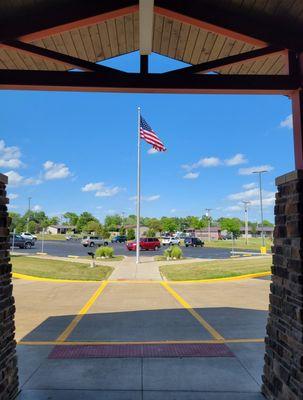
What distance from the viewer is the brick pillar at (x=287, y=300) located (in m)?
3.77

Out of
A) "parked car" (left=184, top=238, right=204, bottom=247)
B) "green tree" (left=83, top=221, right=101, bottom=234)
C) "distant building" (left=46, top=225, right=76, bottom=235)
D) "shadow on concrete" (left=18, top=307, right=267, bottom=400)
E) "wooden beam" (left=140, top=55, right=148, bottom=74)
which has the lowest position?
"shadow on concrete" (left=18, top=307, right=267, bottom=400)

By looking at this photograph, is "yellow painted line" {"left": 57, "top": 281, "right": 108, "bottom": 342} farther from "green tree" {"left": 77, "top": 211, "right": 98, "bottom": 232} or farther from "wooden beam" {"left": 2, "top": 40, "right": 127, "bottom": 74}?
"green tree" {"left": 77, "top": 211, "right": 98, "bottom": 232}

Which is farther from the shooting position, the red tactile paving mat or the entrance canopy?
the red tactile paving mat

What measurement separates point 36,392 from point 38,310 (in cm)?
536

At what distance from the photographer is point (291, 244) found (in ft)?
13.1

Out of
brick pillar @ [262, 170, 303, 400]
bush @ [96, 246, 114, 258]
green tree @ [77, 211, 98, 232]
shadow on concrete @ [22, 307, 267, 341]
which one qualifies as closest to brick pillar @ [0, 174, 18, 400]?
shadow on concrete @ [22, 307, 267, 341]

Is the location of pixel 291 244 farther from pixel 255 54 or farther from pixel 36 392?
pixel 36 392

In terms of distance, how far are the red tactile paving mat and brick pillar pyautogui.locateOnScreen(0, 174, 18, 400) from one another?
1754 millimetres

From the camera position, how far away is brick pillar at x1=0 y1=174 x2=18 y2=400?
4.19 m

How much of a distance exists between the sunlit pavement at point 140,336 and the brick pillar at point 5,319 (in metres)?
0.42

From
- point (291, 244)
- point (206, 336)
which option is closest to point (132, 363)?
point (206, 336)

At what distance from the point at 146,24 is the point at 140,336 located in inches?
214

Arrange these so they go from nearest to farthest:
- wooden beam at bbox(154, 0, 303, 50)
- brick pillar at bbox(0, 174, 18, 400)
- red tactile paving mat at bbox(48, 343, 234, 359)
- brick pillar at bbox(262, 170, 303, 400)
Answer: brick pillar at bbox(262, 170, 303, 400)
brick pillar at bbox(0, 174, 18, 400)
wooden beam at bbox(154, 0, 303, 50)
red tactile paving mat at bbox(48, 343, 234, 359)

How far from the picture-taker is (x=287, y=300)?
4082mm
